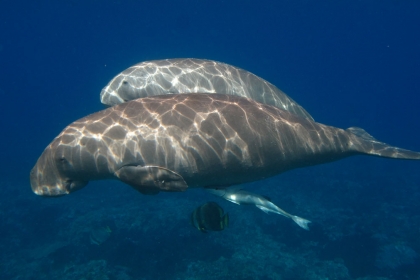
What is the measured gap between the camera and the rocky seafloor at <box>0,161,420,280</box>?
13.6 m

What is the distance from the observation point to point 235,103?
19.5 ft

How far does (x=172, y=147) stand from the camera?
5.10 meters

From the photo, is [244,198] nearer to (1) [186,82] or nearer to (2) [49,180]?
(1) [186,82]

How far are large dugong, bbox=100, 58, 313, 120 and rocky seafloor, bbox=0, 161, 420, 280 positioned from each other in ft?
27.9

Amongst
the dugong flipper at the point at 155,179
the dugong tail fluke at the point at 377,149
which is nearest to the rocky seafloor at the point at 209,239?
the dugong tail fluke at the point at 377,149

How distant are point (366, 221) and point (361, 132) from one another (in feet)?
46.1

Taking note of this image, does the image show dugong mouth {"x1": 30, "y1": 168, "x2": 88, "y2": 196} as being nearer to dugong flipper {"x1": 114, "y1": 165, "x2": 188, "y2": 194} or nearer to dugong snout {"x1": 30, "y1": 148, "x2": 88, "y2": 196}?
dugong snout {"x1": 30, "y1": 148, "x2": 88, "y2": 196}

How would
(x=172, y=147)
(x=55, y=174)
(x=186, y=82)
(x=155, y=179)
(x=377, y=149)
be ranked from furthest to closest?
(x=186, y=82) → (x=377, y=149) → (x=55, y=174) → (x=172, y=147) → (x=155, y=179)

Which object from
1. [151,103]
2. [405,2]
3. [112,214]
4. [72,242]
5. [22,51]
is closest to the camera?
[151,103]

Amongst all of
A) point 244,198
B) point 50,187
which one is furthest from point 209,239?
point 50,187

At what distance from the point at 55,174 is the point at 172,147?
236 centimetres

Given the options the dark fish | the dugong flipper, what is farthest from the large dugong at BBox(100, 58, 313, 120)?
the dark fish

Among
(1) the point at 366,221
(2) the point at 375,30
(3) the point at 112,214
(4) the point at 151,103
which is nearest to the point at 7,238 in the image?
(3) the point at 112,214

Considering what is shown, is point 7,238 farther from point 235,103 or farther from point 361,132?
point 361,132
